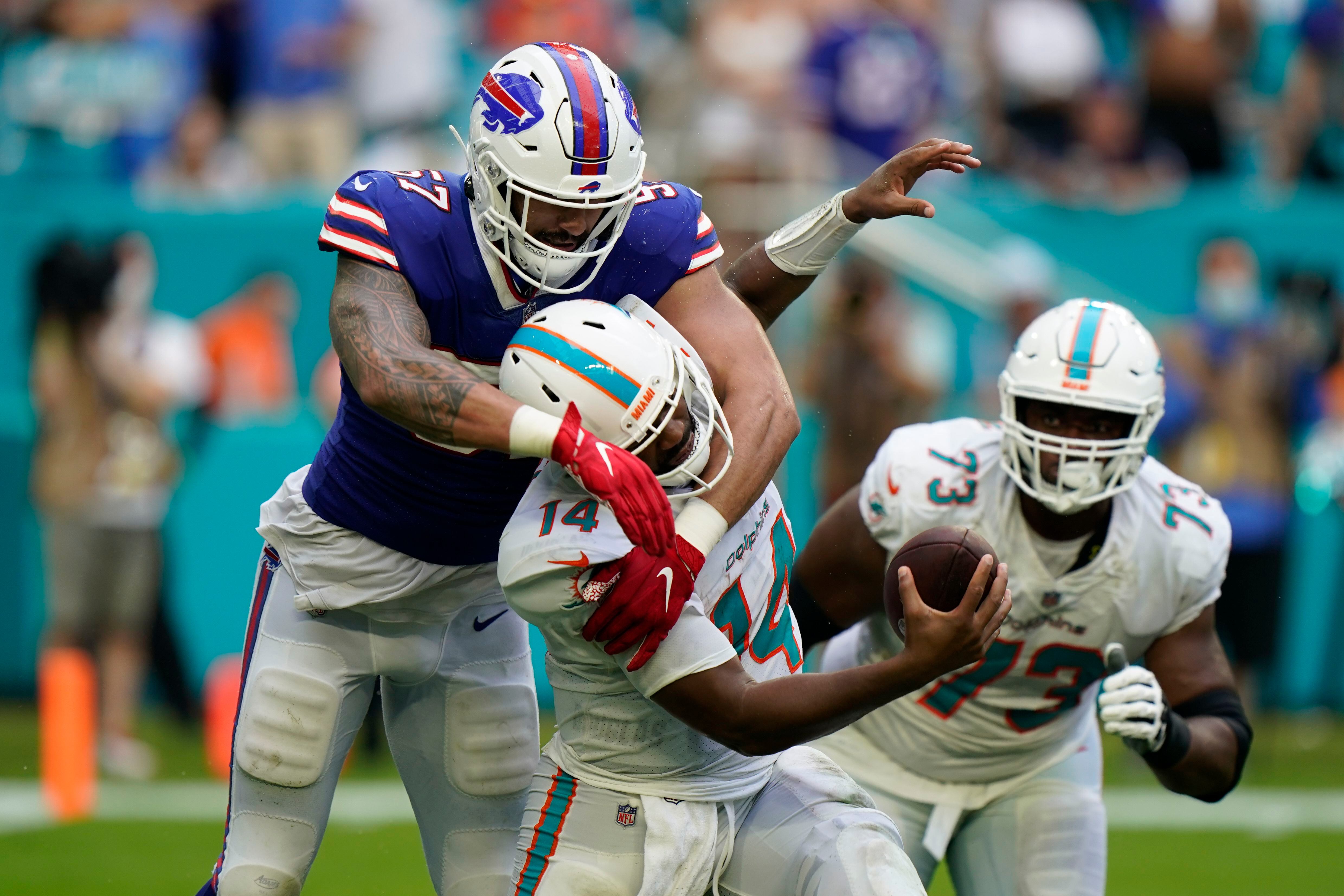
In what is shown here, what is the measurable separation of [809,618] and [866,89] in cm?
618

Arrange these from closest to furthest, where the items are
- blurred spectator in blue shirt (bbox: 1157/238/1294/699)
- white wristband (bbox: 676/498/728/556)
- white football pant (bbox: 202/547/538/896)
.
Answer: white wristband (bbox: 676/498/728/556) → white football pant (bbox: 202/547/538/896) → blurred spectator in blue shirt (bbox: 1157/238/1294/699)

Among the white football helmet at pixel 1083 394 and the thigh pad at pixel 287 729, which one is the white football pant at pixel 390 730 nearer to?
the thigh pad at pixel 287 729

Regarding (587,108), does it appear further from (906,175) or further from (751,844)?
(751,844)

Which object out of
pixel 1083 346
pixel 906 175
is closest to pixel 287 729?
pixel 906 175

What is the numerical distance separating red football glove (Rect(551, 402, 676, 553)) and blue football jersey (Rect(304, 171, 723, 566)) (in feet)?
2.17

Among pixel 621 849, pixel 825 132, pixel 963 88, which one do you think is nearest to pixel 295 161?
pixel 825 132

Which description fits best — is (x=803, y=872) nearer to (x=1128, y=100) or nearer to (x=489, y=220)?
(x=489, y=220)

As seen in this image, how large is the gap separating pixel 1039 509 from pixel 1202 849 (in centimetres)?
351

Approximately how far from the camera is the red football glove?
309cm

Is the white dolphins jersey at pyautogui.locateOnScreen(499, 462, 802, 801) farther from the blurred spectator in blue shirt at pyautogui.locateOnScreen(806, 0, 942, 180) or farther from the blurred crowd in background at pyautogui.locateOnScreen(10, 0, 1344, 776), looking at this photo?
the blurred spectator in blue shirt at pyautogui.locateOnScreen(806, 0, 942, 180)

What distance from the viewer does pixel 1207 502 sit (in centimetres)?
421

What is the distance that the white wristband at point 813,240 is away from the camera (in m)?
4.15

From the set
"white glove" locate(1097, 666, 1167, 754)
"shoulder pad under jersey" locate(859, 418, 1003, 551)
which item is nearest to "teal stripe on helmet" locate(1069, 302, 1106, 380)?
"shoulder pad under jersey" locate(859, 418, 1003, 551)

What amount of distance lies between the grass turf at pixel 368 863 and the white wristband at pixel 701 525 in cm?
328
